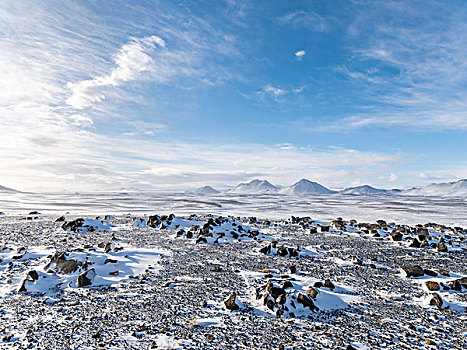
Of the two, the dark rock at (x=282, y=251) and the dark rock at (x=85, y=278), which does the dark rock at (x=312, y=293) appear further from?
the dark rock at (x=85, y=278)

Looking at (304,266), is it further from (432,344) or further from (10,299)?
(10,299)

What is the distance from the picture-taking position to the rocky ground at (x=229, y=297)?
710 cm

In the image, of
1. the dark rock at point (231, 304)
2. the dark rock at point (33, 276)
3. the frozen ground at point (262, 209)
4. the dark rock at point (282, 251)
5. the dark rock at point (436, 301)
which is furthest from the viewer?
the frozen ground at point (262, 209)

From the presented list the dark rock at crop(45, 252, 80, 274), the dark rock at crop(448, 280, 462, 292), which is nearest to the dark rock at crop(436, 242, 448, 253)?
the dark rock at crop(448, 280, 462, 292)

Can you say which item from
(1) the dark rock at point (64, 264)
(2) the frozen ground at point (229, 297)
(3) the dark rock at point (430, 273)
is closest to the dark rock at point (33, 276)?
(2) the frozen ground at point (229, 297)

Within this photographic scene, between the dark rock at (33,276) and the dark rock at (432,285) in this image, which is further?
the dark rock at (432,285)

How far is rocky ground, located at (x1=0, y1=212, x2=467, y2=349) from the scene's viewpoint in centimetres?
710

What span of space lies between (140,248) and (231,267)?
23.6ft

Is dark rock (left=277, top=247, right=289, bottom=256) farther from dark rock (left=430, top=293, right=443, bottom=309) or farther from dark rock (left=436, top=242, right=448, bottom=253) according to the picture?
dark rock (left=436, top=242, right=448, bottom=253)

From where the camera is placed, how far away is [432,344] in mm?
6988

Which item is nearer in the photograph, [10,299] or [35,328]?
[35,328]

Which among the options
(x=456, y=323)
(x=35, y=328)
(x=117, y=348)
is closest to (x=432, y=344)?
(x=456, y=323)

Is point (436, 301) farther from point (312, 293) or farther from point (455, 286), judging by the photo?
point (312, 293)

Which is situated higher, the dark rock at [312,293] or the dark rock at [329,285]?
the dark rock at [312,293]
